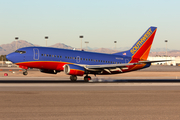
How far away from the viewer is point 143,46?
51.0 m

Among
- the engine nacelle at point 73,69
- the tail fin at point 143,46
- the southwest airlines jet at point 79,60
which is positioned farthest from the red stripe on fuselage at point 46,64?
the tail fin at point 143,46

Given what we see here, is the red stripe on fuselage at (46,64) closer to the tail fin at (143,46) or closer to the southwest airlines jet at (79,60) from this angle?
the southwest airlines jet at (79,60)

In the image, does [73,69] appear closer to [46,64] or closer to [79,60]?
[79,60]

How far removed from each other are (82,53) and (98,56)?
3.35m

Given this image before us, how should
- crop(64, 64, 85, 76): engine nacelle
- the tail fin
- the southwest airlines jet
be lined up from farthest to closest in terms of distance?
1. the tail fin
2. the southwest airlines jet
3. crop(64, 64, 85, 76): engine nacelle

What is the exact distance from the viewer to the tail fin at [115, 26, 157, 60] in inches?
2008

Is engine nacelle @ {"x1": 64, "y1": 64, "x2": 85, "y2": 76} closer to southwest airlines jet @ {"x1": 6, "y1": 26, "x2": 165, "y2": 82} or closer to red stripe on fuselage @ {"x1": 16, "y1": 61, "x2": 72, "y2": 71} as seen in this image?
southwest airlines jet @ {"x1": 6, "y1": 26, "x2": 165, "y2": 82}

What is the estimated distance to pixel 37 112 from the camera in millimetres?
15664

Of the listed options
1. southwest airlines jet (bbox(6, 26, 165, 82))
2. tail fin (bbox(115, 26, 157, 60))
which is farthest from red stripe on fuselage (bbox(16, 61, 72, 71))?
tail fin (bbox(115, 26, 157, 60))

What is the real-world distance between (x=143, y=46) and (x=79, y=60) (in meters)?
13.5

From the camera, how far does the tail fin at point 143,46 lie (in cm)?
5100

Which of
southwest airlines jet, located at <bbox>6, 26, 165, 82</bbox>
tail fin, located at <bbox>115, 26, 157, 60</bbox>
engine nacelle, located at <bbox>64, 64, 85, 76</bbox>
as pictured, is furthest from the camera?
tail fin, located at <bbox>115, 26, 157, 60</bbox>

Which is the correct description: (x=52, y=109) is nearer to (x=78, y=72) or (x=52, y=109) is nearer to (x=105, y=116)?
(x=105, y=116)

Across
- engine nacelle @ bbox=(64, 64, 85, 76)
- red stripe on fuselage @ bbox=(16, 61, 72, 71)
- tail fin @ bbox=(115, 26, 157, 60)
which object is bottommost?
engine nacelle @ bbox=(64, 64, 85, 76)
